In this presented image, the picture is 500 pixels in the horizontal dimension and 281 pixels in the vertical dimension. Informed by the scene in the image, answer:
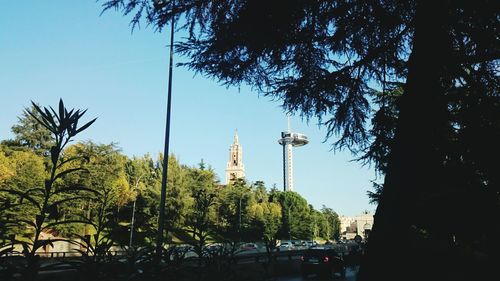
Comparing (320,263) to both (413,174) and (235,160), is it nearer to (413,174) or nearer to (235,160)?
(413,174)

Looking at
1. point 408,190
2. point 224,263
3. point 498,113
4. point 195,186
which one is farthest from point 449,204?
point 195,186

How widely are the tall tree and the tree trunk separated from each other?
0.04ft

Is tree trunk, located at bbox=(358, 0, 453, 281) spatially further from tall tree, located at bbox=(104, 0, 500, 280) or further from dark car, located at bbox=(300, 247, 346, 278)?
dark car, located at bbox=(300, 247, 346, 278)

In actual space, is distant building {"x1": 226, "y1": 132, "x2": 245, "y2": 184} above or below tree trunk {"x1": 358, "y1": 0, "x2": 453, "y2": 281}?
above

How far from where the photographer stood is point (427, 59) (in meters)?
6.00

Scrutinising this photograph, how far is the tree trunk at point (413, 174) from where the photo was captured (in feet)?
17.8

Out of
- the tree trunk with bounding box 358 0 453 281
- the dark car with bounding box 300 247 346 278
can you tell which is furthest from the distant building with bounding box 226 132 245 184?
the tree trunk with bounding box 358 0 453 281

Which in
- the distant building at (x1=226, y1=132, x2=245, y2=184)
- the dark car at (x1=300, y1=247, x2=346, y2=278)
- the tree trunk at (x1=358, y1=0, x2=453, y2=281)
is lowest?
the dark car at (x1=300, y1=247, x2=346, y2=278)

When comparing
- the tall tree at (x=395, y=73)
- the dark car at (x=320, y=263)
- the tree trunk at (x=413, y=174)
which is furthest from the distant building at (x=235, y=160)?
the tree trunk at (x=413, y=174)

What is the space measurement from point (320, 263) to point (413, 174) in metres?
14.9

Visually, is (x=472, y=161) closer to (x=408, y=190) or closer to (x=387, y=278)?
(x=408, y=190)

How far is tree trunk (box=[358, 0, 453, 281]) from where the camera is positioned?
5438 mm

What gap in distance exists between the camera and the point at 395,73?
857 centimetres

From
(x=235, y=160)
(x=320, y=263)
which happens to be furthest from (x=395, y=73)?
(x=235, y=160)
